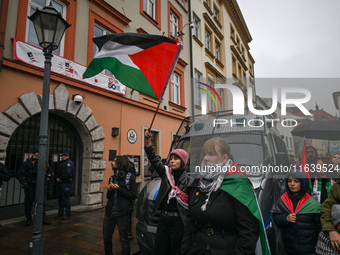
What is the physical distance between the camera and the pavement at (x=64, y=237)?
A: 172 inches

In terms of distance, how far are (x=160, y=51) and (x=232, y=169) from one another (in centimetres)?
279

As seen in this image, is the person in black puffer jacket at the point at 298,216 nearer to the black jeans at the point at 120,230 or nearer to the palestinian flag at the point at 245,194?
the palestinian flag at the point at 245,194

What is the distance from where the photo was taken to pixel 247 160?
3732mm

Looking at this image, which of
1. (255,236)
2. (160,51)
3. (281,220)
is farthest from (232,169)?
(160,51)

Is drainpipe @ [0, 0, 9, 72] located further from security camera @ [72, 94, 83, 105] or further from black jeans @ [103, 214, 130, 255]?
black jeans @ [103, 214, 130, 255]

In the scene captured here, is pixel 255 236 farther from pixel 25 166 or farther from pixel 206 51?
pixel 206 51

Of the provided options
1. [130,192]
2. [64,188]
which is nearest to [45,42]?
[130,192]

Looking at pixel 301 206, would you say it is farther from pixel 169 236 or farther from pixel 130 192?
pixel 130 192

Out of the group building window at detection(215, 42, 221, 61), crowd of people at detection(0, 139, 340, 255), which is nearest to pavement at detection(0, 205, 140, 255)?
crowd of people at detection(0, 139, 340, 255)

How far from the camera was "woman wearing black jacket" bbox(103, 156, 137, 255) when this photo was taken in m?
3.71

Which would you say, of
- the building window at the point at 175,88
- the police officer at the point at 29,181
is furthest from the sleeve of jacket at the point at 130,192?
the building window at the point at 175,88

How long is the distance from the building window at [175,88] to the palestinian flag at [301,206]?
33.2 ft

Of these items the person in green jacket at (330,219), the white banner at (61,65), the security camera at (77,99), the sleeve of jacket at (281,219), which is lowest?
the sleeve of jacket at (281,219)

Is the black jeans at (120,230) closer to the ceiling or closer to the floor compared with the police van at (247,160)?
closer to the floor
